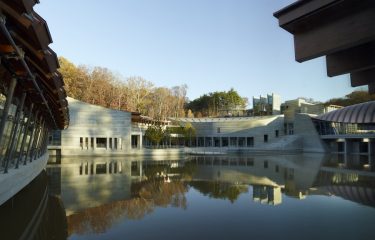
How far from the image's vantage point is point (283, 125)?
284 feet

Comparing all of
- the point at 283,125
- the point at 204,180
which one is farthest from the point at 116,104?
the point at 204,180

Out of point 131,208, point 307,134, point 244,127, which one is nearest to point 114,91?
point 244,127

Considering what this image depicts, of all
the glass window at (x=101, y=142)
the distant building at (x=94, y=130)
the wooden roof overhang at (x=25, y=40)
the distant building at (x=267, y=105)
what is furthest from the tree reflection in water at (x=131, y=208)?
the distant building at (x=267, y=105)

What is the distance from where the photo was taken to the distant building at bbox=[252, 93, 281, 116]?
97.4 meters

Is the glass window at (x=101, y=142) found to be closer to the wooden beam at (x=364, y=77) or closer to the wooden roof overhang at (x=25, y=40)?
the wooden roof overhang at (x=25, y=40)

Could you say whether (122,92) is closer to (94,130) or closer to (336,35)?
(94,130)

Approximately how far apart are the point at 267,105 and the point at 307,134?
27.4 metres

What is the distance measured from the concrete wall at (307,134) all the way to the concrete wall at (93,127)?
40310 mm

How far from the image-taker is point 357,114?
182ft

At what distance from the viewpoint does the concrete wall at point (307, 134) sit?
7338cm

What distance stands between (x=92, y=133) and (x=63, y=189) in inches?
1712

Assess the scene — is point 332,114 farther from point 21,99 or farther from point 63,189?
point 21,99

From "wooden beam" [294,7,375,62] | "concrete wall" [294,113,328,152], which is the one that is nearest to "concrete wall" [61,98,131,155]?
"concrete wall" [294,113,328,152]

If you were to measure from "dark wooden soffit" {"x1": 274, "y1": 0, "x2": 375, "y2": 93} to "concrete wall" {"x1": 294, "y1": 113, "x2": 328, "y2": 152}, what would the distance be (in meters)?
72.4
